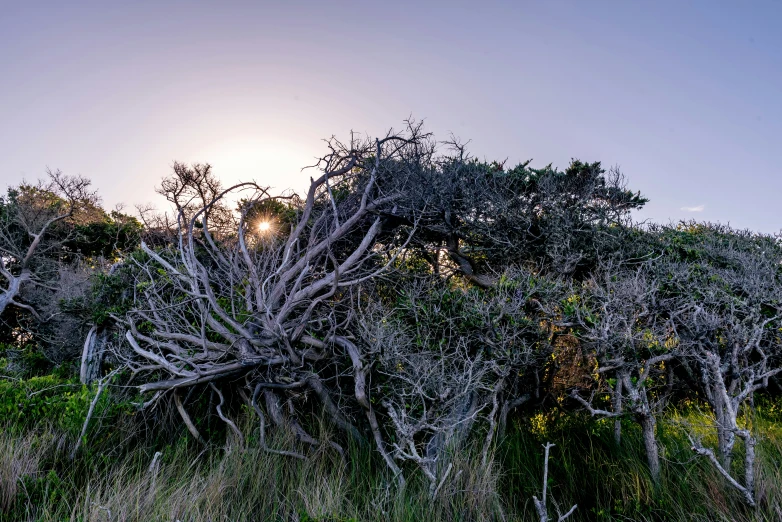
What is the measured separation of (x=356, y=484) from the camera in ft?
16.1

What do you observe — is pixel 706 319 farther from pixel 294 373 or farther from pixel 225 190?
pixel 225 190

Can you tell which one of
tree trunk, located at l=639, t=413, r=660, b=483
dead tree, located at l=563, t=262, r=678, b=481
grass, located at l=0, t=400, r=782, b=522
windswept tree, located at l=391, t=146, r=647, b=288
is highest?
windswept tree, located at l=391, t=146, r=647, b=288

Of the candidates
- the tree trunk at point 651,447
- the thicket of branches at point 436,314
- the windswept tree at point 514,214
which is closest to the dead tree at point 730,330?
the thicket of branches at point 436,314

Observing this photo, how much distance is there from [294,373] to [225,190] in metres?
2.81

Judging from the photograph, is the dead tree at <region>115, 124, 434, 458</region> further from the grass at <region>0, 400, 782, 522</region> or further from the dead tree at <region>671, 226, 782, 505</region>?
the dead tree at <region>671, 226, 782, 505</region>

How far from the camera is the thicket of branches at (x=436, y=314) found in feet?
16.4

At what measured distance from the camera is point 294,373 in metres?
5.82

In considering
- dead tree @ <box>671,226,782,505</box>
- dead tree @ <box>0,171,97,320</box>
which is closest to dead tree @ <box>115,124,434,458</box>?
dead tree @ <box>671,226,782,505</box>

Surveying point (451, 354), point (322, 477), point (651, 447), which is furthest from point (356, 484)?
point (651, 447)

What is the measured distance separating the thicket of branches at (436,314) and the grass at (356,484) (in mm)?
194

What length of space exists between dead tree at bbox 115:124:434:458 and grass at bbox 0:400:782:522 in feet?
1.80

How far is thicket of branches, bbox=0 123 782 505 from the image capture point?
4.98 meters

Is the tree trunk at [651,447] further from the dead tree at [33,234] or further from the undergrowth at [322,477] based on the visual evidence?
the dead tree at [33,234]

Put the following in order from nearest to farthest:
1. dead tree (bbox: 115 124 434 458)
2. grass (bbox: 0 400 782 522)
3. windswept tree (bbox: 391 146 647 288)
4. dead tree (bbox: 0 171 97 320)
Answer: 1. grass (bbox: 0 400 782 522)
2. dead tree (bbox: 115 124 434 458)
3. windswept tree (bbox: 391 146 647 288)
4. dead tree (bbox: 0 171 97 320)
